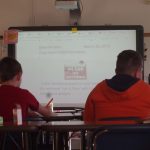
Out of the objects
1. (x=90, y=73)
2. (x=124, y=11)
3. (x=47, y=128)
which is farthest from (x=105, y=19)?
(x=47, y=128)

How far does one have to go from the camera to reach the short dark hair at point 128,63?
109 inches

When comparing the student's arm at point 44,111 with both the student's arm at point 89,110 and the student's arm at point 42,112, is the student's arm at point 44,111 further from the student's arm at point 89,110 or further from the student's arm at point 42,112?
the student's arm at point 89,110

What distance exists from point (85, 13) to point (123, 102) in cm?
304

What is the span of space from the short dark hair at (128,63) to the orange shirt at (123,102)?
0.20m

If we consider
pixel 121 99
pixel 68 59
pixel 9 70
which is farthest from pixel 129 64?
pixel 68 59

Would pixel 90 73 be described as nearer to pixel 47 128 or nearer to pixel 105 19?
pixel 105 19

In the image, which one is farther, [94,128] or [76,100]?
[76,100]

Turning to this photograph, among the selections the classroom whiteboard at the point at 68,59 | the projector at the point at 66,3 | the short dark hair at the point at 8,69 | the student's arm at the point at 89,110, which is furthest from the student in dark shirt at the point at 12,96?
the classroom whiteboard at the point at 68,59

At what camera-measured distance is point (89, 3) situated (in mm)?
5395

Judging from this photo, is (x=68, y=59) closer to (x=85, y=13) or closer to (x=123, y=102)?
(x=85, y=13)

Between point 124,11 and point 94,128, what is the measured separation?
3.50 m

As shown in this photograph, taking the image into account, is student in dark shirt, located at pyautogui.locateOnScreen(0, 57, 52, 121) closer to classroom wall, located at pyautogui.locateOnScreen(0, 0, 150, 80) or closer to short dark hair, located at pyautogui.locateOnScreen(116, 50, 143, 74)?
short dark hair, located at pyautogui.locateOnScreen(116, 50, 143, 74)

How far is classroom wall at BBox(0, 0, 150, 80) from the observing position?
5.32 metres

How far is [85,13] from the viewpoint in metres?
5.37
